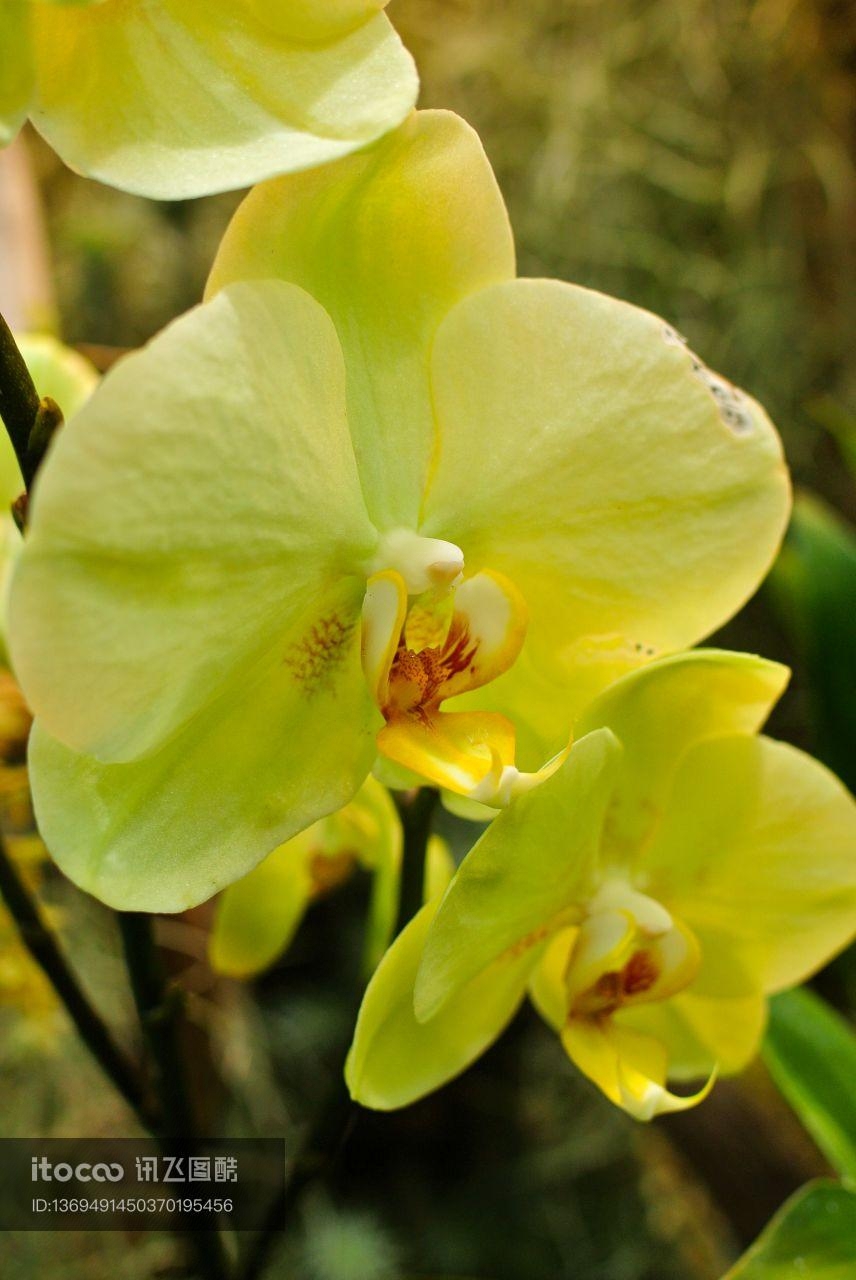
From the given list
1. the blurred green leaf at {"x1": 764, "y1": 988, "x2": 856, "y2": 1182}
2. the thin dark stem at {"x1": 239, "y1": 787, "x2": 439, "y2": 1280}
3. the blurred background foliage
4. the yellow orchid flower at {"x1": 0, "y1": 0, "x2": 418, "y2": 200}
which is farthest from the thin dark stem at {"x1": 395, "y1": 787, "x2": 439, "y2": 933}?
the blurred background foliage

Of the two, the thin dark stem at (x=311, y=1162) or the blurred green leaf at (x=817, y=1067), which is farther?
the blurred green leaf at (x=817, y=1067)

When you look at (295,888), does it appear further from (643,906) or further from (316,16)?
(316,16)

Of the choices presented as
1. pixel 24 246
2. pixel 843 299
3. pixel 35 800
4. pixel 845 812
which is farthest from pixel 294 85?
pixel 843 299

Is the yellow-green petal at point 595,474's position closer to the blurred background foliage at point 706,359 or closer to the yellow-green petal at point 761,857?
the yellow-green petal at point 761,857

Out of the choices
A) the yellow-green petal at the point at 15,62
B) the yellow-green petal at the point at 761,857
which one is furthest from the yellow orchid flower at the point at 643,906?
the yellow-green petal at the point at 15,62

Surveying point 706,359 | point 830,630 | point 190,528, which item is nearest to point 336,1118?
point 190,528

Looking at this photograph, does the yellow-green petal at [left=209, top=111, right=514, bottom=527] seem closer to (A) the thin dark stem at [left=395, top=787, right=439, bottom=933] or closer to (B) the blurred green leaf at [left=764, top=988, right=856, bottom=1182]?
(A) the thin dark stem at [left=395, top=787, right=439, bottom=933]
